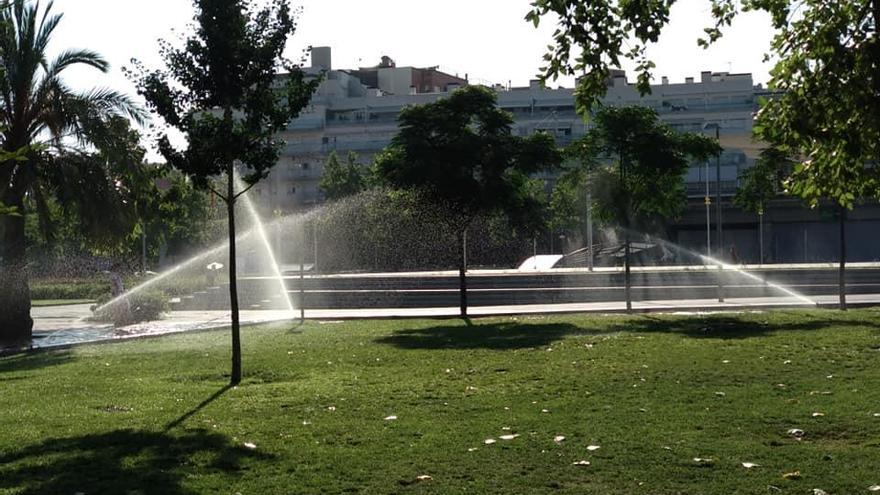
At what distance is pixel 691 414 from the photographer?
888 cm

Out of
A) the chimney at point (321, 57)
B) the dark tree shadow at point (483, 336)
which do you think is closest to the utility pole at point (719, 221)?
the dark tree shadow at point (483, 336)

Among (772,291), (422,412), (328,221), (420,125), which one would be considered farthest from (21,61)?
(328,221)

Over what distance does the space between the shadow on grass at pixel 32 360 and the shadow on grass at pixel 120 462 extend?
7427 mm

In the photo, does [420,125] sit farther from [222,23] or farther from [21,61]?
[222,23]

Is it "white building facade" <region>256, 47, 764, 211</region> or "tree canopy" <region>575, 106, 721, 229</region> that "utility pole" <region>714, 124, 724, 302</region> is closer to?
"tree canopy" <region>575, 106, 721, 229</region>

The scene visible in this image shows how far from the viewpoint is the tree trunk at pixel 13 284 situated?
774 inches

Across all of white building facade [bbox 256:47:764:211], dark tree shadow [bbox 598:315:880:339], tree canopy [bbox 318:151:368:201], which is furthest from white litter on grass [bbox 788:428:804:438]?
white building facade [bbox 256:47:764:211]

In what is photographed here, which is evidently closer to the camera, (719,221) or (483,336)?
(483,336)

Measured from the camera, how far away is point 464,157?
23.4 meters

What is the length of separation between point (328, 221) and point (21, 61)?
127ft

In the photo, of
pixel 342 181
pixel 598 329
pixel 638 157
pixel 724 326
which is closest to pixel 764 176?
pixel 638 157

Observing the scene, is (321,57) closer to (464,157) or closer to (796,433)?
(464,157)

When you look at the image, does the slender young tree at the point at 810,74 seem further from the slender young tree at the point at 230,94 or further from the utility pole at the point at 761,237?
the utility pole at the point at 761,237

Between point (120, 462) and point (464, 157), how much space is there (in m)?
16.7
